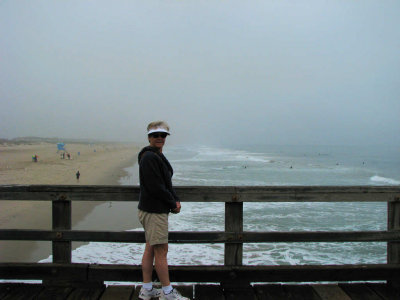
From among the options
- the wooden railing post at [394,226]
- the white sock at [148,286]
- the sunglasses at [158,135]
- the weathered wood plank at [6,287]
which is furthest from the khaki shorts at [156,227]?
the wooden railing post at [394,226]

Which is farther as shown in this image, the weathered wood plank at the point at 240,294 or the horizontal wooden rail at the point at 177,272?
the horizontal wooden rail at the point at 177,272

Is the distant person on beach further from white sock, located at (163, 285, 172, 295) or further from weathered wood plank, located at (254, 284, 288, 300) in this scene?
weathered wood plank, located at (254, 284, 288, 300)

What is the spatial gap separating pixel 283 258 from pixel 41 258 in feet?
20.3

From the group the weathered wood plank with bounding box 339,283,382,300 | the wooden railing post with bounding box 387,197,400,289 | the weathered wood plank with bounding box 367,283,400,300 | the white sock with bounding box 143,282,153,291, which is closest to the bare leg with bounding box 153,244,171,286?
the white sock with bounding box 143,282,153,291

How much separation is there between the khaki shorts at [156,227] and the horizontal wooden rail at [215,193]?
1.12 feet

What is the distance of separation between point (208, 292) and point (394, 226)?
200 centimetres

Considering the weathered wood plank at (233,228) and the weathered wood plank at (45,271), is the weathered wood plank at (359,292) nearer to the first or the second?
the weathered wood plank at (233,228)

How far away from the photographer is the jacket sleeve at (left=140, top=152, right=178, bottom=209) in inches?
102

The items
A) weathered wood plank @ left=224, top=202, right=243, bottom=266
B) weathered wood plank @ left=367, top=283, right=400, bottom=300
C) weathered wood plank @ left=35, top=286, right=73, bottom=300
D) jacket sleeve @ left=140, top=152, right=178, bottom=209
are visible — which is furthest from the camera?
weathered wood plank @ left=224, top=202, right=243, bottom=266

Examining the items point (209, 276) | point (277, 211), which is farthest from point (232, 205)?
point (277, 211)

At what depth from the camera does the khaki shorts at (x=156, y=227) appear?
2643 millimetres

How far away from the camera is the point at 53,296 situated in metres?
2.72

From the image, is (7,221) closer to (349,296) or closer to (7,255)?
(7,255)

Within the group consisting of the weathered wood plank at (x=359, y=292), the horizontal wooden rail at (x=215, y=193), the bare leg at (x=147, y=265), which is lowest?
the weathered wood plank at (x=359, y=292)
